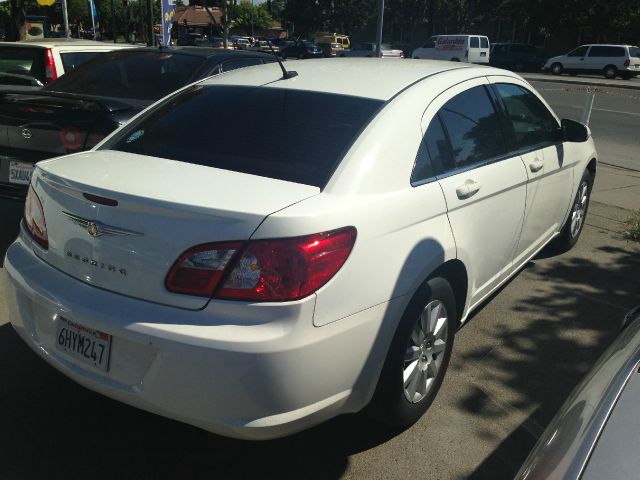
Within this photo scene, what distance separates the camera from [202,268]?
7.20ft

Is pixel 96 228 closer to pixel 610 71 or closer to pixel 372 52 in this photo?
pixel 372 52

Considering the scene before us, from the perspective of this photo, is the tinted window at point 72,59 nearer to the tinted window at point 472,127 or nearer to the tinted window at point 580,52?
the tinted window at point 472,127

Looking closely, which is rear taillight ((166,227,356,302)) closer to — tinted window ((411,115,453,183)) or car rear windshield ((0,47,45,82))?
tinted window ((411,115,453,183))

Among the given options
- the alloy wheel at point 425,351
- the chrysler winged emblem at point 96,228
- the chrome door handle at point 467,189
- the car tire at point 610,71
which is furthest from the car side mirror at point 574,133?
the car tire at point 610,71

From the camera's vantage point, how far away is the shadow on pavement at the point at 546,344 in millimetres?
3094

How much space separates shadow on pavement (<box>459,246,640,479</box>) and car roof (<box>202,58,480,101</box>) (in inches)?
65.4

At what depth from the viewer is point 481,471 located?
2.71 m

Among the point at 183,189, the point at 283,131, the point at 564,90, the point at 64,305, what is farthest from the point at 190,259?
the point at 564,90

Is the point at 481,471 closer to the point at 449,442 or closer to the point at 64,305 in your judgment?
the point at 449,442

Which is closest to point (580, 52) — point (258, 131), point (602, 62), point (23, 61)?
point (602, 62)

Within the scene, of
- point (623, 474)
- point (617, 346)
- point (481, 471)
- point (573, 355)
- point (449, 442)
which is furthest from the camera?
point (573, 355)

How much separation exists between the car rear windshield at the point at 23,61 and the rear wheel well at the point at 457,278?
17.9 ft

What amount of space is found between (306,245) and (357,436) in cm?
116

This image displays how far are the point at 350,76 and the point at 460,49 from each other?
32.9 metres
